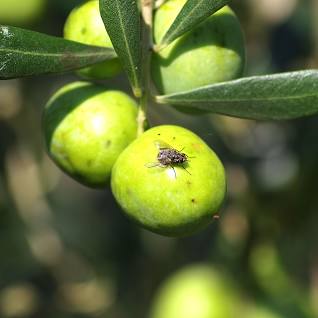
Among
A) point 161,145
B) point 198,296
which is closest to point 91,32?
point 161,145

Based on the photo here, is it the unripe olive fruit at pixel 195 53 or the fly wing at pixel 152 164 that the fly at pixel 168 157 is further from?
the unripe olive fruit at pixel 195 53

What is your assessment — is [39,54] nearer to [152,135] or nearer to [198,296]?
[152,135]

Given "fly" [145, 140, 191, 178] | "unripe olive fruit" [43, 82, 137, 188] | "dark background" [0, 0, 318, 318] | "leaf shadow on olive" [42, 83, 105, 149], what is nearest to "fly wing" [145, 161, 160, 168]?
"fly" [145, 140, 191, 178]

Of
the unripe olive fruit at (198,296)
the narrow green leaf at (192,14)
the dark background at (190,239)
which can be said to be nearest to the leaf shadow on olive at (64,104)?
the narrow green leaf at (192,14)

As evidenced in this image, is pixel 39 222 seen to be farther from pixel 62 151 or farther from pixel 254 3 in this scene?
pixel 62 151

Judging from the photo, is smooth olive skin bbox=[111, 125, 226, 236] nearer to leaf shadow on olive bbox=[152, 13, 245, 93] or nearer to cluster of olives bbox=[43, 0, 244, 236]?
cluster of olives bbox=[43, 0, 244, 236]
